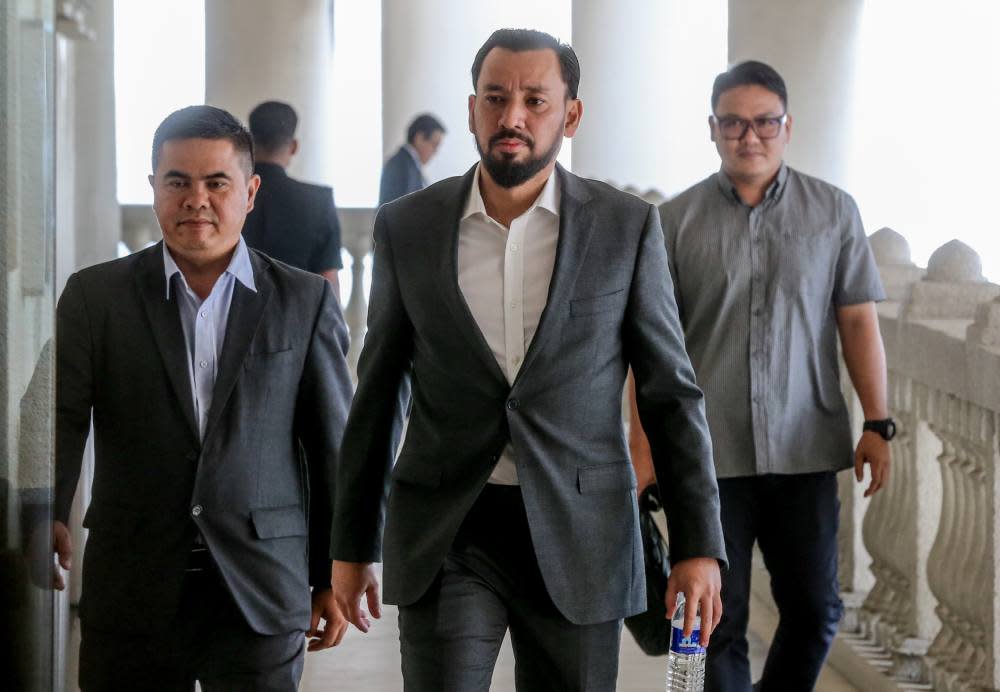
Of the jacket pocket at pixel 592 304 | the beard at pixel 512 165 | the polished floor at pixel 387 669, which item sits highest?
the beard at pixel 512 165

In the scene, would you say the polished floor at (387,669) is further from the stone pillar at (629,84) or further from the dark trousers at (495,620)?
the stone pillar at (629,84)

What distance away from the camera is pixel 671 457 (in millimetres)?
3273

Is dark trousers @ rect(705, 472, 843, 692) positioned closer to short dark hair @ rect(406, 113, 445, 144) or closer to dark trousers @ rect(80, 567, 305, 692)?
dark trousers @ rect(80, 567, 305, 692)

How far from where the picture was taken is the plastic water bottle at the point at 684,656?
330 cm

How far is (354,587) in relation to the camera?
335cm

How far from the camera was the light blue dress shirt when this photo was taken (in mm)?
3322

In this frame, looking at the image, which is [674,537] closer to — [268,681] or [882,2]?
[268,681]

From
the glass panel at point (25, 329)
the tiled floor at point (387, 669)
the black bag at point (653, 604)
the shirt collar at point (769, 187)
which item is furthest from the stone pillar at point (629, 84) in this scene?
the glass panel at point (25, 329)

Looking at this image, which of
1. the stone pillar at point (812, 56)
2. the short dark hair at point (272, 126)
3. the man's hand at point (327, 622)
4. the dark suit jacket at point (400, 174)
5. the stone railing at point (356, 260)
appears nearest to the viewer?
the man's hand at point (327, 622)

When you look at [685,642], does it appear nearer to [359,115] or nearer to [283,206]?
[283,206]

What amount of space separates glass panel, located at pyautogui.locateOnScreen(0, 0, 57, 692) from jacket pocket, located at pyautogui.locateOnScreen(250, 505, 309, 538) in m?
1.12

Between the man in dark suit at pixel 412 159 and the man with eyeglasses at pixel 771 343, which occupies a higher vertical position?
the man in dark suit at pixel 412 159

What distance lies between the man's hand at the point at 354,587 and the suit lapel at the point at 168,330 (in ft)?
1.27

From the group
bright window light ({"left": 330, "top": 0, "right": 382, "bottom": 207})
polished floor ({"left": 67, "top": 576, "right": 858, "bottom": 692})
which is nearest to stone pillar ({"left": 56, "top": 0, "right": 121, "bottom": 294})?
polished floor ({"left": 67, "top": 576, "right": 858, "bottom": 692})
